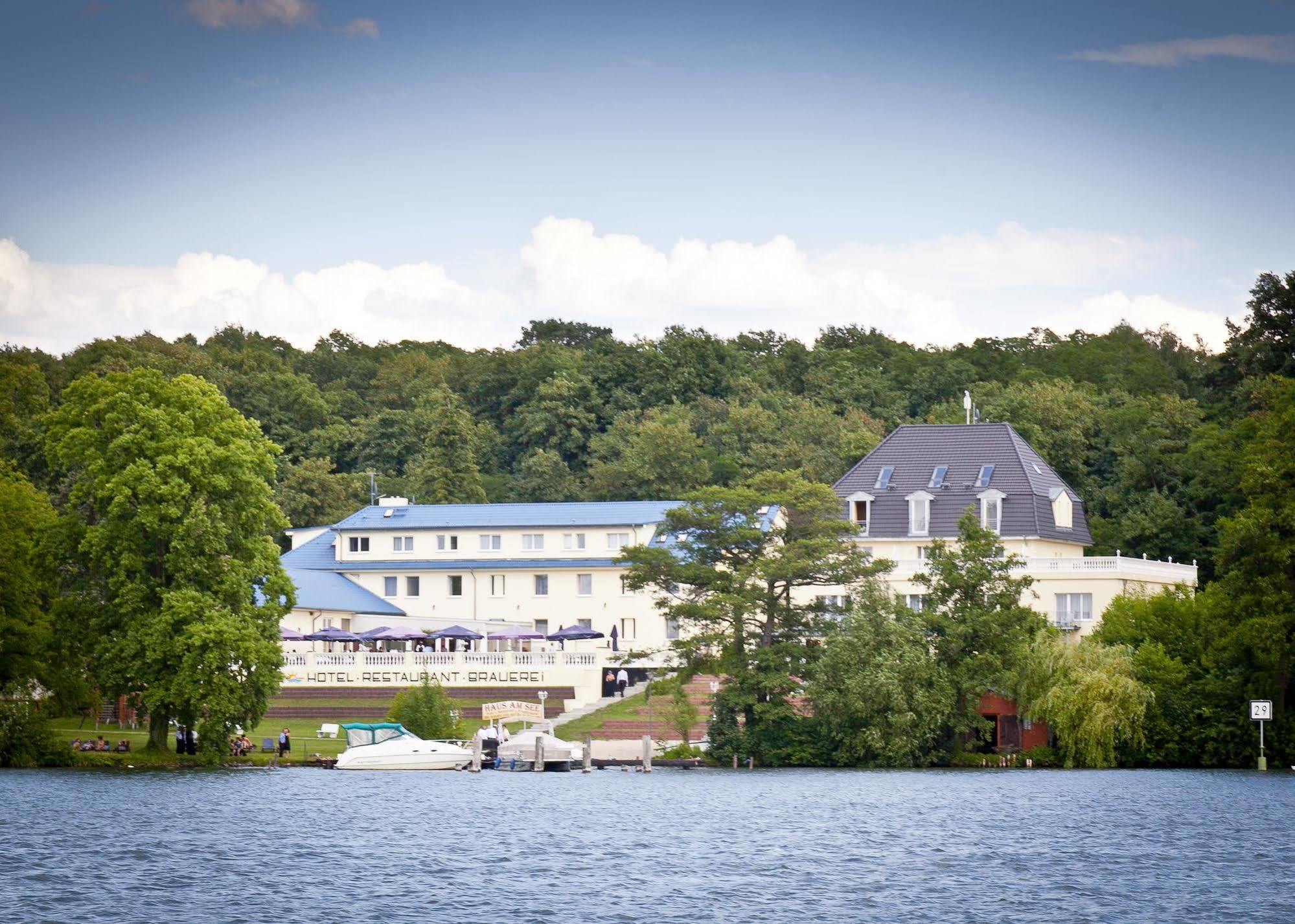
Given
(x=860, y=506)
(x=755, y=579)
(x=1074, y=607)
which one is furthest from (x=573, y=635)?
(x=1074, y=607)

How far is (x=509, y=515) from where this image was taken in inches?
4439

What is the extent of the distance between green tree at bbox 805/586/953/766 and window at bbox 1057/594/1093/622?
69.9 ft

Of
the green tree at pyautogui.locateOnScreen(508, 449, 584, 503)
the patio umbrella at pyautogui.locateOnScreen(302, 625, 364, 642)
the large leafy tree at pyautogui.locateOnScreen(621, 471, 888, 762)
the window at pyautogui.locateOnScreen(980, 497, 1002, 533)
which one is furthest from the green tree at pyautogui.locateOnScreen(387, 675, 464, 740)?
the green tree at pyautogui.locateOnScreen(508, 449, 584, 503)

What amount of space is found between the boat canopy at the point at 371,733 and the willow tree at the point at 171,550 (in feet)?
23.8

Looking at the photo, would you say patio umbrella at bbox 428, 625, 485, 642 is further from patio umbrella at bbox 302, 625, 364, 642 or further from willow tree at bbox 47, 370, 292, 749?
willow tree at bbox 47, 370, 292, 749

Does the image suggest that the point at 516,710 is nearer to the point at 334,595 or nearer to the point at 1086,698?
the point at 1086,698

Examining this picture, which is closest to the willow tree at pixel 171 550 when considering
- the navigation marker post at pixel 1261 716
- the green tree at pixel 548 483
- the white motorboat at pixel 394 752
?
the white motorboat at pixel 394 752

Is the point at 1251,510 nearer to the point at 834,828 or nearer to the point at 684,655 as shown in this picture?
the point at 684,655

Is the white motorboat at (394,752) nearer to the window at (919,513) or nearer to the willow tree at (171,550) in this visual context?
the willow tree at (171,550)

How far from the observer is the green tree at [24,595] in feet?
224

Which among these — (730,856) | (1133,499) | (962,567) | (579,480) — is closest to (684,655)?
(962,567)

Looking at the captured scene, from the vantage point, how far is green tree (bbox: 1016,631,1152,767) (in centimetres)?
7088

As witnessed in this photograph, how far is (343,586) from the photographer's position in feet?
355

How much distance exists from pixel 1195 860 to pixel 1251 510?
95.1ft
